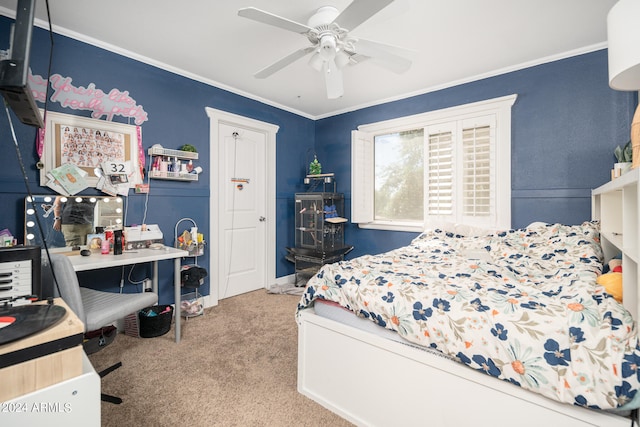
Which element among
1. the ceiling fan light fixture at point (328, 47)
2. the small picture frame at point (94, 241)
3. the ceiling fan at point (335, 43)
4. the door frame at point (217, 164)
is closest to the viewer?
the ceiling fan at point (335, 43)

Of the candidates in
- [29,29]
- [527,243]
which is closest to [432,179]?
[527,243]

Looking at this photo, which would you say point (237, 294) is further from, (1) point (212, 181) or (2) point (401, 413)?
(2) point (401, 413)

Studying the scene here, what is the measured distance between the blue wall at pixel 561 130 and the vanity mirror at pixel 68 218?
3.66 meters

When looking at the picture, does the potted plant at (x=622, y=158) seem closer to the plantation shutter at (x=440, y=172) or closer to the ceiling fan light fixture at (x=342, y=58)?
the plantation shutter at (x=440, y=172)

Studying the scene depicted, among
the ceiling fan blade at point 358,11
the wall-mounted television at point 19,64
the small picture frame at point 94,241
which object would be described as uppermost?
the ceiling fan blade at point 358,11

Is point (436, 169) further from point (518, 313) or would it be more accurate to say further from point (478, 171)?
point (518, 313)

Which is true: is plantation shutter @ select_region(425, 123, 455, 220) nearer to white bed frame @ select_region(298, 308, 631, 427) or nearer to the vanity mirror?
white bed frame @ select_region(298, 308, 631, 427)

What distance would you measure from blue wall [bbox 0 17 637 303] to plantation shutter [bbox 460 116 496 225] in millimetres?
212

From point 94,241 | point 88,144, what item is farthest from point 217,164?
point 94,241

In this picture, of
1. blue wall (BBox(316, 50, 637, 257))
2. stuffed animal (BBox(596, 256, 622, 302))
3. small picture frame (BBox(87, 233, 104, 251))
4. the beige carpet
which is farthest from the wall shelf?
stuffed animal (BBox(596, 256, 622, 302))

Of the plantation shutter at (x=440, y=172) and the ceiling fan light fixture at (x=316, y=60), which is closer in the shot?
the ceiling fan light fixture at (x=316, y=60)

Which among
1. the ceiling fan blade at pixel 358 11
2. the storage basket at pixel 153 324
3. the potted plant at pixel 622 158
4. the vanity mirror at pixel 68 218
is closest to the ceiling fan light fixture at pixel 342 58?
the ceiling fan blade at pixel 358 11

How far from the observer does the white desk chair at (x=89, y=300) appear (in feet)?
5.32

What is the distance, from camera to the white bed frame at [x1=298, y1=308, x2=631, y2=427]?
3.73ft
